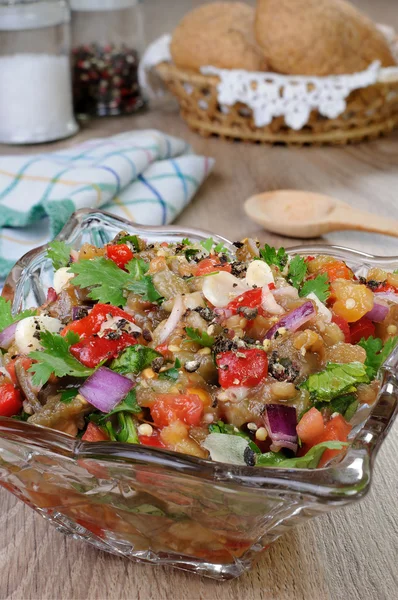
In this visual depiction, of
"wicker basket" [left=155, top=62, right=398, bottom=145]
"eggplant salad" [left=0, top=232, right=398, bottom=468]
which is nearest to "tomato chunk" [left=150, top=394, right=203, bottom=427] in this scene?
"eggplant salad" [left=0, top=232, right=398, bottom=468]

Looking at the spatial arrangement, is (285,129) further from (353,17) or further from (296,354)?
(296,354)

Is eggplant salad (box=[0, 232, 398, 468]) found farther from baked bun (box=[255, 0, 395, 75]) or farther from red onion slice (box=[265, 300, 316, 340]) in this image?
baked bun (box=[255, 0, 395, 75])

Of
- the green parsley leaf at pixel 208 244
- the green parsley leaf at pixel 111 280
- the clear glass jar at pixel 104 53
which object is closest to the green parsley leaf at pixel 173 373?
the green parsley leaf at pixel 111 280

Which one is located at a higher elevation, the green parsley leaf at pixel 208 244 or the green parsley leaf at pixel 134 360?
the green parsley leaf at pixel 134 360

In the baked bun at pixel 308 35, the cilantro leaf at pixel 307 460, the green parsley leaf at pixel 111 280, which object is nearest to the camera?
the cilantro leaf at pixel 307 460

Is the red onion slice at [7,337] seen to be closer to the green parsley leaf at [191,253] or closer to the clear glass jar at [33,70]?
the green parsley leaf at [191,253]

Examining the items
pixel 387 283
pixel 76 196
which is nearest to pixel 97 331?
pixel 387 283

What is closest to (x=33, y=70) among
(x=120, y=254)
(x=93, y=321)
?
(x=120, y=254)
